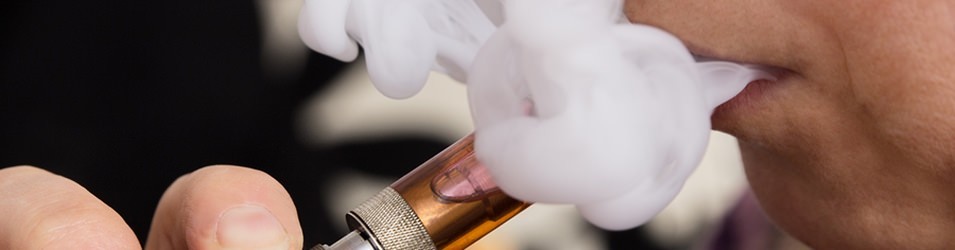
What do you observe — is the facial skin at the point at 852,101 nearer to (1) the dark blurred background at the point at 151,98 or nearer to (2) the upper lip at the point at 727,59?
(2) the upper lip at the point at 727,59

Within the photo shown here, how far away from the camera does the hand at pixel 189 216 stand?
0.60 metres

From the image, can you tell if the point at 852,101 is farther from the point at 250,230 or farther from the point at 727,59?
the point at 250,230

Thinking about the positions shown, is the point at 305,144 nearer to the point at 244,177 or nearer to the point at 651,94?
the point at 244,177

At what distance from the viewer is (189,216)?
0.65 meters

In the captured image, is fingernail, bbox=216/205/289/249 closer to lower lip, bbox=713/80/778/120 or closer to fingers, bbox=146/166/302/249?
fingers, bbox=146/166/302/249

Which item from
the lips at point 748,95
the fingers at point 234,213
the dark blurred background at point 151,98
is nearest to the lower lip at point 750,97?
the lips at point 748,95

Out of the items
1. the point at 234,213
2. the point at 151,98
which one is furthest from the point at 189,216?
the point at 151,98

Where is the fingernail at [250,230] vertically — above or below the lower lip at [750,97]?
below

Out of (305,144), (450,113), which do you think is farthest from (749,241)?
(305,144)

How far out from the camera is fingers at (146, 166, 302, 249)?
596 mm

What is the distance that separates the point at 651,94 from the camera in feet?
1.53

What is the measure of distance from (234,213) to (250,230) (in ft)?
0.08

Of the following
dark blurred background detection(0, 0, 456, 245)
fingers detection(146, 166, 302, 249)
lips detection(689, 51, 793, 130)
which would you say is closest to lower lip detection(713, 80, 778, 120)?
lips detection(689, 51, 793, 130)

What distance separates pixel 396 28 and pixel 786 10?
178 millimetres
